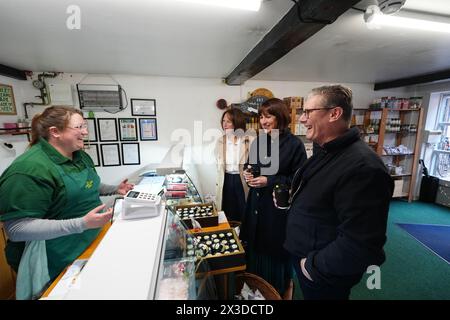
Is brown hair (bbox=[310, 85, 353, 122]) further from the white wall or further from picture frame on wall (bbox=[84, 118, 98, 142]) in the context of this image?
picture frame on wall (bbox=[84, 118, 98, 142])

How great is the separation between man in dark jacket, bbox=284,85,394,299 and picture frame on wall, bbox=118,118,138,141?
2806 mm

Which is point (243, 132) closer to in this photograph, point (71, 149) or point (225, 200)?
point (225, 200)

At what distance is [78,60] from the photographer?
232 centimetres

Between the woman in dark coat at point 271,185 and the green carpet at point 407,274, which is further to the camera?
the green carpet at point 407,274

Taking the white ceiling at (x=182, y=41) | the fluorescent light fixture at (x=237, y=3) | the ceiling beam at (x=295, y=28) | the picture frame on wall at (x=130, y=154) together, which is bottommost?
the picture frame on wall at (x=130, y=154)

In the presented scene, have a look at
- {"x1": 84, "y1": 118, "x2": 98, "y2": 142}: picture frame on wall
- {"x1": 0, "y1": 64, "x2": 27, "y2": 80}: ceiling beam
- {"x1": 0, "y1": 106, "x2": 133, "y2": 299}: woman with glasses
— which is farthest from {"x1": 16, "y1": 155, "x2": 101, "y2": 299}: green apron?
{"x1": 0, "y1": 64, "x2": 27, "y2": 80}: ceiling beam

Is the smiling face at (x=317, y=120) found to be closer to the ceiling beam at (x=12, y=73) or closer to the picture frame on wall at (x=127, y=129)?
the picture frame on wall at (x=127, y=129)

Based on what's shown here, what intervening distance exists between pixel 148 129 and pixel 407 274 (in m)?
3.76

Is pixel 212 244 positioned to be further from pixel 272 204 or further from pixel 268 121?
pixel 268 121

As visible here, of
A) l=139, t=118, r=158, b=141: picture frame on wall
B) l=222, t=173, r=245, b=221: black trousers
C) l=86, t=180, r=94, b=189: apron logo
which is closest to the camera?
l=86, t=180, r=94, b=189: apron logo

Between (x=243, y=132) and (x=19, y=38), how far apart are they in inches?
87.3

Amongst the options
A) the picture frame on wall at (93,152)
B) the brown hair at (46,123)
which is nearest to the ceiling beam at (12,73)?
the picture frame on wall at (93,152)

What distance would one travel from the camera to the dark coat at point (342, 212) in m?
0.82

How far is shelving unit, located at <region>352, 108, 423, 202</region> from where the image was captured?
3842 mm
